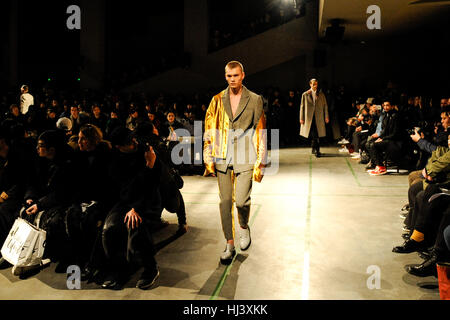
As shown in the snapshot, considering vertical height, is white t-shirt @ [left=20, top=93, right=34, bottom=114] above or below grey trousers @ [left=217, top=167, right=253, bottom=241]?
above

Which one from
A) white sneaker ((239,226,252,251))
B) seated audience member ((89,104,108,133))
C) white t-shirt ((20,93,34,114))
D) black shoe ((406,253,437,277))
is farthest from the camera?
white t-shirt ((20,93,34,114))

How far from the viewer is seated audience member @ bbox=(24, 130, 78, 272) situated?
3.71 metres

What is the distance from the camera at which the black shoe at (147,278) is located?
326 centimetres

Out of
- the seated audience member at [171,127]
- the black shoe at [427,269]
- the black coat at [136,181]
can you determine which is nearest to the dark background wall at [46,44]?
the seated audience member at [171,127]

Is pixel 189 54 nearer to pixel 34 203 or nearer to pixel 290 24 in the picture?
pixel 290 24

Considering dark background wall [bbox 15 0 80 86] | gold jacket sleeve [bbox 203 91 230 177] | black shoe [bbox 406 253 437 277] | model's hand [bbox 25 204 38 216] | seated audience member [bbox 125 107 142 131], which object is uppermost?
dark background wall [bbox 15 0 80 86]

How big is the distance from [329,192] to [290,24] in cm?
1063

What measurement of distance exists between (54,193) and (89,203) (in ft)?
1.15

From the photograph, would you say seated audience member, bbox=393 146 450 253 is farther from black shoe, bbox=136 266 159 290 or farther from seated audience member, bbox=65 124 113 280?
seated audience member, bbox=65 124 113 280

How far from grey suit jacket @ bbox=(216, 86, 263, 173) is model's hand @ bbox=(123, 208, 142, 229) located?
82cm

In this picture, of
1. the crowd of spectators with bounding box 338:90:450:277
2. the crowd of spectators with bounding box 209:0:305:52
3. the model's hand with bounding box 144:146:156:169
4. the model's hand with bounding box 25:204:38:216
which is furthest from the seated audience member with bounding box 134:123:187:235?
the crowd of spectators with bounding box 209:0:305:52

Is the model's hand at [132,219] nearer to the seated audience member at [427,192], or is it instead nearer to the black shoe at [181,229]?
the black shoe at [181,229]

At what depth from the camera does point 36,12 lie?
17.9 m

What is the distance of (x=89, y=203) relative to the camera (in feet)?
12.3
